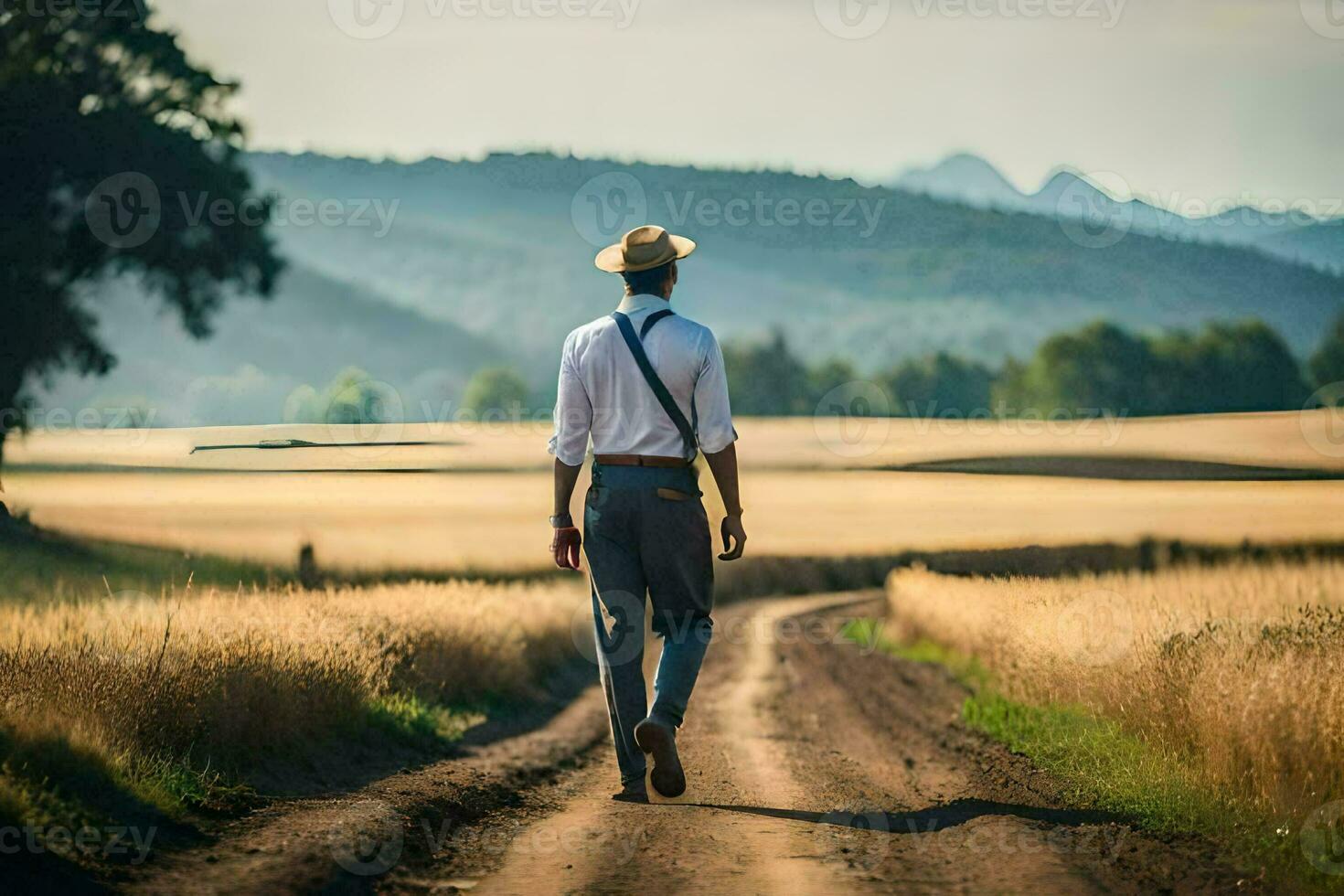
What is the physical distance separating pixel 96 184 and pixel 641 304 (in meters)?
26.0

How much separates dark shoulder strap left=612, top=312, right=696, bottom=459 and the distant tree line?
11933mm

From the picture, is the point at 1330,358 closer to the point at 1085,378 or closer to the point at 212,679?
the point at 212,679

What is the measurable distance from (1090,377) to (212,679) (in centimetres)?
10837

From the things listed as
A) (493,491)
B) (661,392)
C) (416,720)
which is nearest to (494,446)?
(416,720)

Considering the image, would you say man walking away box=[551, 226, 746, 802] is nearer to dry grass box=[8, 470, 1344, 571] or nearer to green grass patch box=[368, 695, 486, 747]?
dry grass box=[8, 470, 1344, 571]

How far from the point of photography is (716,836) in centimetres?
646

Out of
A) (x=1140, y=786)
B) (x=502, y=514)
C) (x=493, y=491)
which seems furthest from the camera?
(x=502, y=514)

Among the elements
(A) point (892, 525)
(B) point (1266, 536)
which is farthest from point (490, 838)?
(A) point (892, 525)

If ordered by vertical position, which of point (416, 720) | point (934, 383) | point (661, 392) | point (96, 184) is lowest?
point (416, 720)

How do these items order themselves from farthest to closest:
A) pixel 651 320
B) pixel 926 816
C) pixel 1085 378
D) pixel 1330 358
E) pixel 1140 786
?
pixel 1085 378, pixel 1330 358, pixel 1140 786, pixel 926 816, pixel 651 320

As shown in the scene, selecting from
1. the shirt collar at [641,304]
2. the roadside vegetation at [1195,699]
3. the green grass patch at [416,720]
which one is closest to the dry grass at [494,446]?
the green grass patch at [416,720]

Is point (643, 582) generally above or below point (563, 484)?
below

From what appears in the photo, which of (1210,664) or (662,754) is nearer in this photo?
(662,754)

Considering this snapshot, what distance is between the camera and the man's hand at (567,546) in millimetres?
7555
